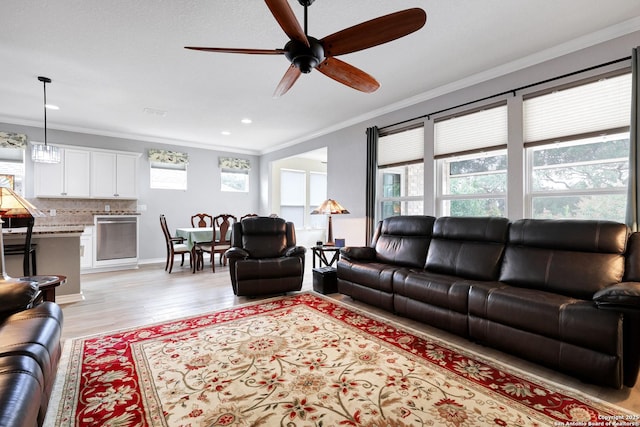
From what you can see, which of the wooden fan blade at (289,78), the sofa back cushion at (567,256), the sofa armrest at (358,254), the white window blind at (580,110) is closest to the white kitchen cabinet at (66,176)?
the wooden fan blade at (289,78)

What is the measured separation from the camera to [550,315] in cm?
204

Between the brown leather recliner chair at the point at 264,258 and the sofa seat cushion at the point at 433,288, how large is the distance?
1407 mm

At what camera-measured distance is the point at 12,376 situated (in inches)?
45.4

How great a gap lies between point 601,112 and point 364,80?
229cm

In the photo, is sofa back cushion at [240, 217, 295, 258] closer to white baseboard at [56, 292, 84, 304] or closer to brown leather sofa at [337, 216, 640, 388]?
brown leather sofa at [337, 216, 640, 388]

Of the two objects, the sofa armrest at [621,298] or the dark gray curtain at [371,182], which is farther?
the dark gray curtain at [371,182]

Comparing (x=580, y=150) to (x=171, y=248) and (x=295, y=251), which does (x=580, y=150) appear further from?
(x=171, y=248)

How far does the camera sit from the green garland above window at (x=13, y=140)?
17.0 feet

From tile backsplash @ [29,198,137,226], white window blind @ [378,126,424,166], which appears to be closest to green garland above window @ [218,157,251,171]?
tile backsplash @ [29,198,137,226]

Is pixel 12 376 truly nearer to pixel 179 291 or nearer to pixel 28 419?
pixel 28 419

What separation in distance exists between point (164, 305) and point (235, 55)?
2.90m

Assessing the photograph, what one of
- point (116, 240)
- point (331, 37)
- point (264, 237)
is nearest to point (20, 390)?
point (331, 37)

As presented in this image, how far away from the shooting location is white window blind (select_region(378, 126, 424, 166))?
4441 mm

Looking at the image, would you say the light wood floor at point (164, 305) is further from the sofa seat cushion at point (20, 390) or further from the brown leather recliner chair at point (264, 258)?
the sofa seat cushion at point (20, 390)
